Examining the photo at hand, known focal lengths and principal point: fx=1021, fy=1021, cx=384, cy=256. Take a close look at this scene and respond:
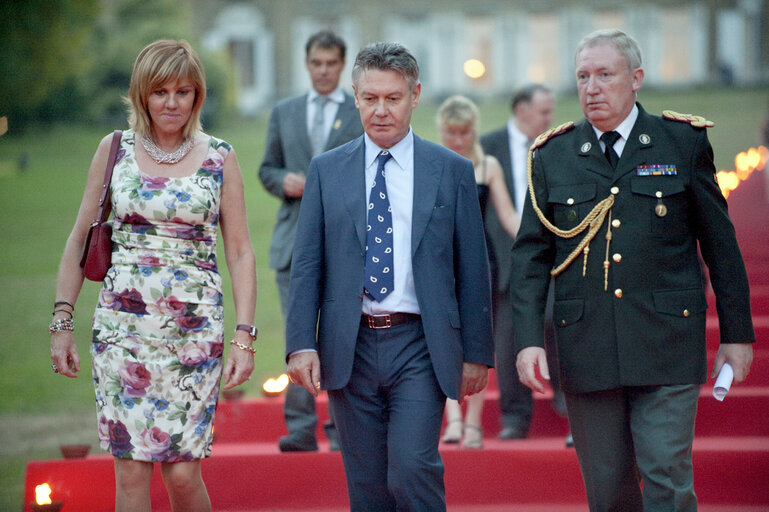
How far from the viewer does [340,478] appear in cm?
493

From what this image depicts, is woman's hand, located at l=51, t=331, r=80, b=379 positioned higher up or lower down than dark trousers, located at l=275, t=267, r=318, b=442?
higher up

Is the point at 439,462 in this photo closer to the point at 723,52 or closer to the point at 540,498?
the point at 540,498

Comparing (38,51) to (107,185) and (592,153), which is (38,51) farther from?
(592,153)

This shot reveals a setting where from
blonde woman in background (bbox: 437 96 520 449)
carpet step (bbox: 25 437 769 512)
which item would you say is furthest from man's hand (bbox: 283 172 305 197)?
carpet step (bbox: 25 437 769 512)

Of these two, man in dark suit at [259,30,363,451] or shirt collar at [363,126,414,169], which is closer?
shirt collar at [363,126,414,169]

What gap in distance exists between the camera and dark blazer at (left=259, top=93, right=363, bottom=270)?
17.4 ft

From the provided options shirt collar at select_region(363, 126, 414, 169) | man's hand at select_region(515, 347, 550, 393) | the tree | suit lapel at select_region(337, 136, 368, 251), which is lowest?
man's hand at select_region(515, 347, 550, 393)

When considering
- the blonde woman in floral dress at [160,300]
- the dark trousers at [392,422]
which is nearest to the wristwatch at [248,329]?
the blonde woman in floral dress at [160,300]

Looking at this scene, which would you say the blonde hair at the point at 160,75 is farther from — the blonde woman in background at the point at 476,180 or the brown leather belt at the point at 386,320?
the blonde woman in background at the point at 476,180

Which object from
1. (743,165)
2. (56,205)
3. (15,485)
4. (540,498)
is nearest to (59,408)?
(15,485)

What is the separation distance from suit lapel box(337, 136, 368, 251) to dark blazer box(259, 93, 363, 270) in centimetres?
171

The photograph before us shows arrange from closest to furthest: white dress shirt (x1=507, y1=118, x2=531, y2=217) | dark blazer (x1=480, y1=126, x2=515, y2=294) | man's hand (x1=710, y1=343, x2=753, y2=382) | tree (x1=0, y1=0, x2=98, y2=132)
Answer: man's hand (x1=710, y1=343, x2=753, y2=382), dark blazer (x1=480, y1=126, x2=515, y2=294), white dress shirt (x1=507, y1=118, x2=531, y2=217), tree (x1=0, y1=0, x2=98, y2=132)

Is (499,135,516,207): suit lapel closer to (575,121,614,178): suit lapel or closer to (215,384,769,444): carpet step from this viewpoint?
(215,384,769,444): carpet step

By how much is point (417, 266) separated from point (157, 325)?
0.92 meters
